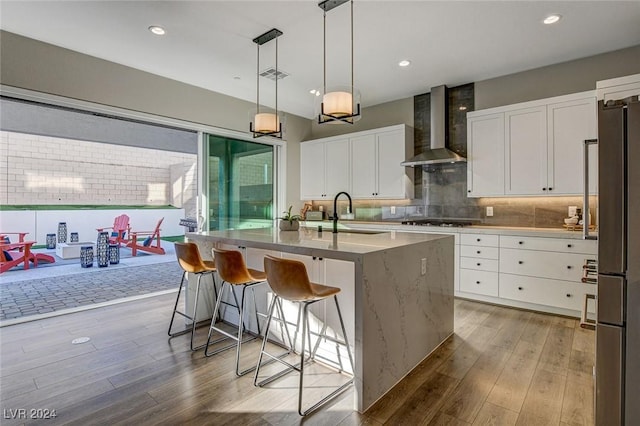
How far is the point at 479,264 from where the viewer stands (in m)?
4.02

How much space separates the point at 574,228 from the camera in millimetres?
3576

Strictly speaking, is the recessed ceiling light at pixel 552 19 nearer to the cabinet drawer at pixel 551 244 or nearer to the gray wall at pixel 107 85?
the cabinet drawer at pixel 551 244

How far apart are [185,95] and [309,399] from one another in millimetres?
4093

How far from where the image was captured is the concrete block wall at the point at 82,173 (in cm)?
812

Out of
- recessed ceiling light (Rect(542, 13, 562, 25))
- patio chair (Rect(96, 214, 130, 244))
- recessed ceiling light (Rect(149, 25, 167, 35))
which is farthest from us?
patio chair (Rect(96, 214, 130, 244))

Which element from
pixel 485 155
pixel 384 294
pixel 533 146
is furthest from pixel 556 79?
pixel 384 294

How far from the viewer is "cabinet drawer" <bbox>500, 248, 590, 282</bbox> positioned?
3.39m

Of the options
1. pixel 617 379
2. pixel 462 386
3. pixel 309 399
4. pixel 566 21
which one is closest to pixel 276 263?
pixel 309 399

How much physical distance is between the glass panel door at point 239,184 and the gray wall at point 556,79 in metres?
3.48

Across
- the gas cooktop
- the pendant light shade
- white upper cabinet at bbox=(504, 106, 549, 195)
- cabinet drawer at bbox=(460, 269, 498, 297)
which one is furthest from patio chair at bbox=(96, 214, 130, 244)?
white upper cabinet at bbox=(504, 106, 549, 195)

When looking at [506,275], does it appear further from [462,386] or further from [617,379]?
[617,379]

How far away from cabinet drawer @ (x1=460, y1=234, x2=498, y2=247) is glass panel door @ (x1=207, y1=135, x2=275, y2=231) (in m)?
3.19

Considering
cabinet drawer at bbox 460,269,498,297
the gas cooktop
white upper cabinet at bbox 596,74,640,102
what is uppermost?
white upper cabinet at bbox 596,74,640,102

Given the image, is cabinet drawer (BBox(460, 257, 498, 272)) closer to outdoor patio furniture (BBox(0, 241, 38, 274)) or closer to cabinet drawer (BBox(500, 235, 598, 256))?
cabinet drawer (BBox(500, 235, 598, 256))
